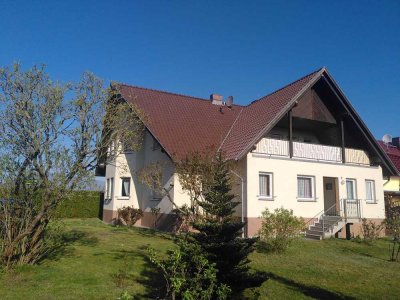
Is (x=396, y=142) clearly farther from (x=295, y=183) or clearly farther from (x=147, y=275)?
(x=147, y=275)

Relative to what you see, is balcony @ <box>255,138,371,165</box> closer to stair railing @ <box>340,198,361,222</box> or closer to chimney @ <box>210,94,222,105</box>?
stair railing @ <box>340,198,361,222</box>

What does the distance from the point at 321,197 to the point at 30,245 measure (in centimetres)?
1560

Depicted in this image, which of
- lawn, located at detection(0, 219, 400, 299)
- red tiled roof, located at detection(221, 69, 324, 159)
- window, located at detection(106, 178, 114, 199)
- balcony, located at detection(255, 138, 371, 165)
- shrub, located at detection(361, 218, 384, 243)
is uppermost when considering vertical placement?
red tiled roof, located at detection(221, 69, 324, 159)

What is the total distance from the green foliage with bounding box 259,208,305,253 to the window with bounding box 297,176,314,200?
5.71 metres

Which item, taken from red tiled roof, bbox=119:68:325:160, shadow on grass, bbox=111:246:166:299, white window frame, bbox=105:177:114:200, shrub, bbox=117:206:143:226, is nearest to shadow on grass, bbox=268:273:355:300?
shadow on grass, bbox=111:246:166:299

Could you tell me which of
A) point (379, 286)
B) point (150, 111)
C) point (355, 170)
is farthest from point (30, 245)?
A: point (355, 170)

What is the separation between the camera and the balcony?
19328mm

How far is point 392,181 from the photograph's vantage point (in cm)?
3000

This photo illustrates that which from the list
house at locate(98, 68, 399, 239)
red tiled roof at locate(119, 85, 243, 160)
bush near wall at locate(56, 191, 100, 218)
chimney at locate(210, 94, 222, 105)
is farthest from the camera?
bush near wall at locate(56, 191, 100, 218)

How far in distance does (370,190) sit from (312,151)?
5254 millimetres

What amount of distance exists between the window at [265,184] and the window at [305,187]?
6.78 ft

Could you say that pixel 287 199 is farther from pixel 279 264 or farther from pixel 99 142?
pixel 99 142

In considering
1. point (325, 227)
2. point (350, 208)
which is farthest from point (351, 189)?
point (325, 227)

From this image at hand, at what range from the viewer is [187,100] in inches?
994
